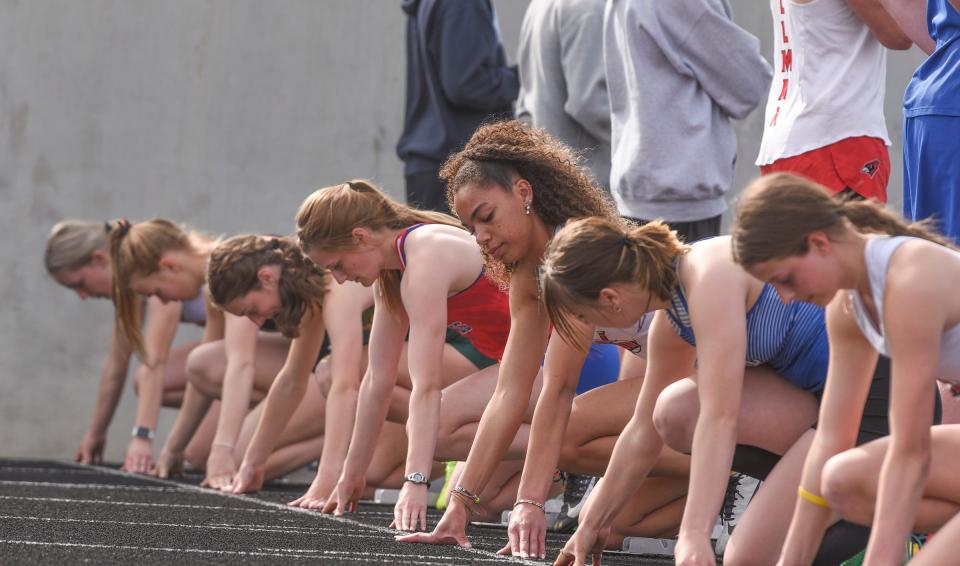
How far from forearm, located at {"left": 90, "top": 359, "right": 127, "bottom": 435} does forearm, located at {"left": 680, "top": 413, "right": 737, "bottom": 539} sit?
4.90 meters

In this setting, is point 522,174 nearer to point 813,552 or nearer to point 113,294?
point 813,552

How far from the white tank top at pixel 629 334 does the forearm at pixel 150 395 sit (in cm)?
358

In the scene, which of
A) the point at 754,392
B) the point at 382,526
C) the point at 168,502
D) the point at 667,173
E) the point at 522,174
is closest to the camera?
the point at 754,392

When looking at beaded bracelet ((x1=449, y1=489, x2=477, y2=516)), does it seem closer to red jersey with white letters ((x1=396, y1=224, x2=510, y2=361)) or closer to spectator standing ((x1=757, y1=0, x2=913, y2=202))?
red jersey with white letters ((x1=396, y1=224, x2=510, y2=361))

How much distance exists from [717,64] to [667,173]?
0.38m

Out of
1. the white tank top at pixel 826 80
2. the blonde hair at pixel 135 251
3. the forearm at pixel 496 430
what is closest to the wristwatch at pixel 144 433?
the blonde hair at pixel 135 251

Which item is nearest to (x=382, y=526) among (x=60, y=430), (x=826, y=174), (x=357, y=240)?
(x=357, y=240)

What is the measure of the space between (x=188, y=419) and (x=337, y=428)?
179 centimetres

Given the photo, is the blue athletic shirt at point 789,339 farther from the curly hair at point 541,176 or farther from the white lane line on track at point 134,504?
the white lane line on track at point 134,504

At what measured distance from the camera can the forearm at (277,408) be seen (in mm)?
5395

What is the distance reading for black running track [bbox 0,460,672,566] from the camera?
10.3 ft

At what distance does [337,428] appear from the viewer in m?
5.02

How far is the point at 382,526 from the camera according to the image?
4.14 metres

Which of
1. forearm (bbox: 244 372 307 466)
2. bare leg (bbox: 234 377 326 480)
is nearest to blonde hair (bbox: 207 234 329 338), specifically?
forearm (bbox: 244 372 307 466)
